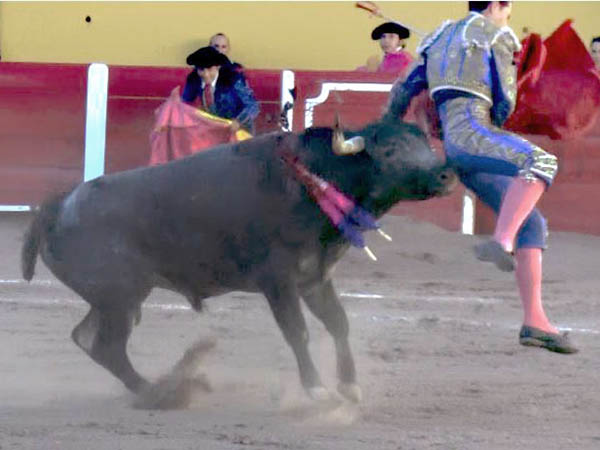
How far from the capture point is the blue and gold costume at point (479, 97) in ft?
15.3

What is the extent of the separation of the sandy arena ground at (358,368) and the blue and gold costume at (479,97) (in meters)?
0.71

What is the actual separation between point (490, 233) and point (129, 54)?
2.59 m

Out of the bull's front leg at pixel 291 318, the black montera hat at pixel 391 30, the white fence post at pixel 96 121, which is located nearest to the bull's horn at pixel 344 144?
the bull's front leg at pixel 291 318

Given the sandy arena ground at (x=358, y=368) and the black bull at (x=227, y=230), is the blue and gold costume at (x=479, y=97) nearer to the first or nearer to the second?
the black bull at (x=227, y=230)

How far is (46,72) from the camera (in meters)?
9.17

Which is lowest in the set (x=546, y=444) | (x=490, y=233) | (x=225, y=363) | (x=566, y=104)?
(x=490, y=233)

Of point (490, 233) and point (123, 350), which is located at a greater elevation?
point (123, 350)

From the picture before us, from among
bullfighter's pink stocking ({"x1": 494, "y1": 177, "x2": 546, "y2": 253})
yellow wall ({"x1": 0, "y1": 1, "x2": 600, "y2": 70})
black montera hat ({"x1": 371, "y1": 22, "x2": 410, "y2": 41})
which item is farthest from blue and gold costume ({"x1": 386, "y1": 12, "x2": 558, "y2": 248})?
yellow wall ({"x1": 0, "y1": 1, "x2": 600, "y2": 70})

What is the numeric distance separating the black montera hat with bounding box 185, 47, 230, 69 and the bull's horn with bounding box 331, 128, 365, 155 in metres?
3.41

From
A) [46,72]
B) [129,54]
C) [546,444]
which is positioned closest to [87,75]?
[46,72]

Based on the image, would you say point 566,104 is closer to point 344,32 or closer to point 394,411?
point 394,411

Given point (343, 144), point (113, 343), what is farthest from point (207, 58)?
→ point (343, 144)

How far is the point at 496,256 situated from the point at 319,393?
0.70 m

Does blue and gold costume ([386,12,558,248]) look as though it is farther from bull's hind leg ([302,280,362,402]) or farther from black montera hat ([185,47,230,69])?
black montera hat ([185,47,230,69])
